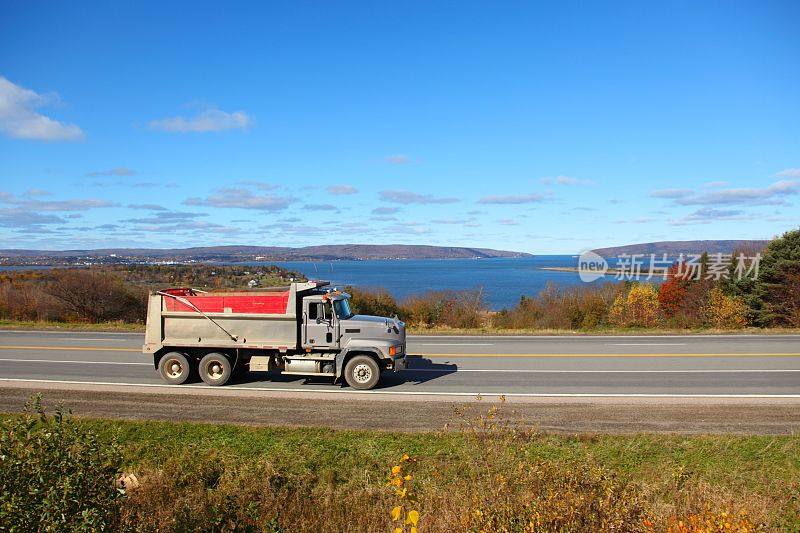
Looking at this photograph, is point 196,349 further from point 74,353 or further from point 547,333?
point 547,333

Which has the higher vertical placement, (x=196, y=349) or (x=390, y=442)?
(x=196, y=349)

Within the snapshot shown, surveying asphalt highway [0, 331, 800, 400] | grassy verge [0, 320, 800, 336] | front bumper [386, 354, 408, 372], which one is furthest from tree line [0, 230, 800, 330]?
front bumper [386, 354, 408, 372]

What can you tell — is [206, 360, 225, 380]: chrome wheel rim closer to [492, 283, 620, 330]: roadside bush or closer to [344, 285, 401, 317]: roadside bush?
[344, 285, 401, 317]: roadside bush

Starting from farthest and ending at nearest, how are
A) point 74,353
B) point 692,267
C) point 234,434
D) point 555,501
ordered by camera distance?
point 692,267 < point 74,353 < point 234,434 < point 555,501

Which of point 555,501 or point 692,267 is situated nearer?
point 555,501

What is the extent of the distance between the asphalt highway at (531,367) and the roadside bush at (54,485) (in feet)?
27.9

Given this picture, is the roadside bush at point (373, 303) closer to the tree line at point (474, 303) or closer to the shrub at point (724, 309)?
the tree line at point (474, 303)

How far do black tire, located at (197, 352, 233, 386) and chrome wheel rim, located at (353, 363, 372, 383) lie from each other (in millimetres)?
3353

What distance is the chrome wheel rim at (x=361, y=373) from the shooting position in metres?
13.6

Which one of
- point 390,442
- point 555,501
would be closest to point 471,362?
point 390,442

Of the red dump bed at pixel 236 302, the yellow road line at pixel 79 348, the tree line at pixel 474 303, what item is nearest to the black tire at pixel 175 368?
the red dump bed at pixel 236 302

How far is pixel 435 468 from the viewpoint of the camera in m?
8.66

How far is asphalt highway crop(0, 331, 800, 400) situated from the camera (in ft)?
44.6

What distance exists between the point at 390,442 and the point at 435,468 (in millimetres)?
1266
